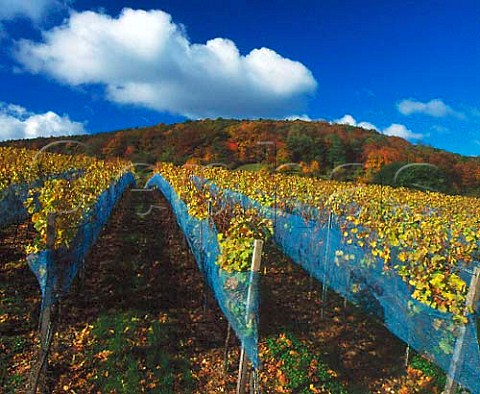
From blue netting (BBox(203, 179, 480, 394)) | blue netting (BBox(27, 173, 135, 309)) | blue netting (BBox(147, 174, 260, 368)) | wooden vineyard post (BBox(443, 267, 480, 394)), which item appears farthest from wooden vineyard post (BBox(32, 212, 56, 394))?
wooden vineyard post (BBox(443, 267, 480, 394))

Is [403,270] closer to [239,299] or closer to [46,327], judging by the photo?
[239,299]

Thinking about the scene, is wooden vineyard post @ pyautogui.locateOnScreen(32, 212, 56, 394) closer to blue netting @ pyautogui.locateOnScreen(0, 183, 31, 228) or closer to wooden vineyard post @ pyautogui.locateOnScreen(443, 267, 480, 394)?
wooden vineyard post @ pyautogui.locateOnScreen(443, 267, 480, 394)

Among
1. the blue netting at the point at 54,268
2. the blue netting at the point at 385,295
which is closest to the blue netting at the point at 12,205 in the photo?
the blue netting at the point at 54,268

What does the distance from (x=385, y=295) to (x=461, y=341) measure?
124 cm

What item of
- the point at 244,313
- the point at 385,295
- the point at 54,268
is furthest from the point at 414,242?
the point at 54,268

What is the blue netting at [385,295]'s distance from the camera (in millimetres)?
3869

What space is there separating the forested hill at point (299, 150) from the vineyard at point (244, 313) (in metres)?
25.8

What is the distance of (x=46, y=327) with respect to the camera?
459cm

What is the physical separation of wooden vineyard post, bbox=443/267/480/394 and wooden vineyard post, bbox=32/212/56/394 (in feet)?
13.1

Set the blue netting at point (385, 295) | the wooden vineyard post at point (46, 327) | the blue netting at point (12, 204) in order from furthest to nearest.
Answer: the blue netting at point (12, 204), the wooden vineyard post at point (46, 327), the blue netting at point (385, 295)

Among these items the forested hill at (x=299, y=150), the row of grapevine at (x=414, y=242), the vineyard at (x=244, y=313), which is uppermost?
the forested hill at (x=299, y=150)

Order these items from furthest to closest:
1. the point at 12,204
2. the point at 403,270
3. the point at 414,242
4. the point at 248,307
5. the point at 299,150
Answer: the point at 299,150 < the point at 12,204 < the point at 414,242 < the point at 403,270 < the point at 248,307

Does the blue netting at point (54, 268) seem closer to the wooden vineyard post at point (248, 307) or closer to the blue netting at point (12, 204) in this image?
the wooden vineyard post at point (248, 307)

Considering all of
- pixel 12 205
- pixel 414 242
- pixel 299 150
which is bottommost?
pixel 12 205
